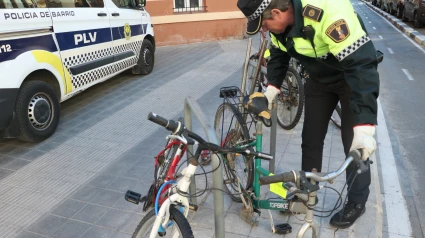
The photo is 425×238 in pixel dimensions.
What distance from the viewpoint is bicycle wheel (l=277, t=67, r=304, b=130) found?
4.49 meters

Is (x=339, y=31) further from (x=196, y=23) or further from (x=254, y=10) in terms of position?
(x=196, y=23)

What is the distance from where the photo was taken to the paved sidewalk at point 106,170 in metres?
3.02

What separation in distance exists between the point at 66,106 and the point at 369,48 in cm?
498

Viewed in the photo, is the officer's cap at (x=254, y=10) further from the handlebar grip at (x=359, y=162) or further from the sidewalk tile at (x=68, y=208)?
the sidewalk tile at (x=68, y=208)

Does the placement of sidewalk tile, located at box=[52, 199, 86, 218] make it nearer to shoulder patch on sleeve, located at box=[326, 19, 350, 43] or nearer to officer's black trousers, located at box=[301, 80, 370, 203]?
officer's black trousers, located at box=[301, 80, 370, 203]

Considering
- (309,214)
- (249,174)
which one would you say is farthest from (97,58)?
(309,214)

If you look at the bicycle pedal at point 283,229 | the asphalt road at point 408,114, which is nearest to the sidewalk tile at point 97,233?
the bicycle pedal at point 283,229

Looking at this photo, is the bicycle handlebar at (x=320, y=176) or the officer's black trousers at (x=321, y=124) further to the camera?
the officer's black trousers at (x=321, y=124)

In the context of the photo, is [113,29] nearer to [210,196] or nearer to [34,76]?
[34,76]

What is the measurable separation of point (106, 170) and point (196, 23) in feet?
27.0

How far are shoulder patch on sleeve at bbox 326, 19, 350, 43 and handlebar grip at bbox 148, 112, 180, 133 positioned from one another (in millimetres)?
979

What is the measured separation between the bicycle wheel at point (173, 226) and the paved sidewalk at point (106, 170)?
0.65 metres

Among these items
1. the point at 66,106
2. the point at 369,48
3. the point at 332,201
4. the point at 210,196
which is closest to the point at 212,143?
the point at 369,48

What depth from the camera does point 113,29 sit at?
20.7 feet
